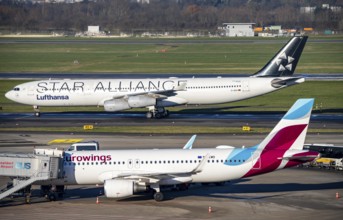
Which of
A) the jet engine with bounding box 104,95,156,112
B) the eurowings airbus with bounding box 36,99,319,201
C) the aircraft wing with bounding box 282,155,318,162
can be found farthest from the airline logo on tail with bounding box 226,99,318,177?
the jet engine with bounding box 104,95,156,112

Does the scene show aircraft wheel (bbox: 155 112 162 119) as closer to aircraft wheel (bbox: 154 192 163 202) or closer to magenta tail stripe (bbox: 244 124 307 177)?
aircraft wheel (bbox: 154 192 163 202)

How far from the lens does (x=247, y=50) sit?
18012cm

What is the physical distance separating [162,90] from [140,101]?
284 cm

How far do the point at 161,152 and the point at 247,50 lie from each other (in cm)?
13735

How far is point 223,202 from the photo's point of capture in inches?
1751

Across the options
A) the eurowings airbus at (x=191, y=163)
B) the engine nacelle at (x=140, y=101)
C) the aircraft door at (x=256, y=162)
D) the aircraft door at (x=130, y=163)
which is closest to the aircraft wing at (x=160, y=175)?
the eurowings airbus at (x=191, y=163)

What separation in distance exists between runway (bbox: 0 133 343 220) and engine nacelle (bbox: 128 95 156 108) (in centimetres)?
2945

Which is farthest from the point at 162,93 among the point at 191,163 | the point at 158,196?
the point at 158,196

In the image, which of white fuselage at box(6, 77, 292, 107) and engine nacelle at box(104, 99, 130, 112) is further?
white fuselage at box(6, 77, 292, 107)

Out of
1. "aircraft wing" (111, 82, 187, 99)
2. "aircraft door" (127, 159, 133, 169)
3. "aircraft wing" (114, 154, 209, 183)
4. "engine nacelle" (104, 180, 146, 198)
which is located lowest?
"engine nacelle" (104, 180, 146, 198)

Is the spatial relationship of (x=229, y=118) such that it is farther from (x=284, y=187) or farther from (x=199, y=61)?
(x=199, y=61)

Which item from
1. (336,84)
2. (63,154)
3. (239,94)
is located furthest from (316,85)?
(63,154)

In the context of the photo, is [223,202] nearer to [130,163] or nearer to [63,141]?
[130,163]

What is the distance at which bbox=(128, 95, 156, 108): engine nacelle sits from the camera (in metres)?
80.8
